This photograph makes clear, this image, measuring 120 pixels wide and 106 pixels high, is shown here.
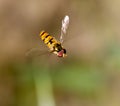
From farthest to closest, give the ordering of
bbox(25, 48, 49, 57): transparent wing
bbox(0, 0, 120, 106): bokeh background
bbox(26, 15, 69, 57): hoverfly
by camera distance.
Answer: bbox(0, 0, 120, 106): bokeh background < bbox(25, 48, 49, 57): transparent wing < bbox(26, 15, 69, 57): hoverfly

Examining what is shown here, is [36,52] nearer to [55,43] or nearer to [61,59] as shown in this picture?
[55,43]

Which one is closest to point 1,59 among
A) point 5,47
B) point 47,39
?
point 5,47

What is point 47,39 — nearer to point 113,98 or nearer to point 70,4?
point 113,98

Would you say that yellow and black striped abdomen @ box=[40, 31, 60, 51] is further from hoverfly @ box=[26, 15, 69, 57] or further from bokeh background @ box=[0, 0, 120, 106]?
bokeh background @ box=[0, 0, 120, 106]

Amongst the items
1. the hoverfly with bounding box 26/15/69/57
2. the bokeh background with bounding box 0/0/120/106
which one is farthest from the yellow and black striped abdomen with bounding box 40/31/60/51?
the bokeh background with bounding box 0/0/120/106

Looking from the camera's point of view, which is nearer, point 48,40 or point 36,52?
point 48,40

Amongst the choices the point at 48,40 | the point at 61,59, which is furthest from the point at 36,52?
the point at 61,59

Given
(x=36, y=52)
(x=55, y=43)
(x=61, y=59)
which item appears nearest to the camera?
(x=55, y=43)

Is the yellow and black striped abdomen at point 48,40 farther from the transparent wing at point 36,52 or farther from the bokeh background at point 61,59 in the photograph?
the bokeh background at point 61,59

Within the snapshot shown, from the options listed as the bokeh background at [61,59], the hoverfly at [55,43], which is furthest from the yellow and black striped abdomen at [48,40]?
the bokeh background at [61,59]
